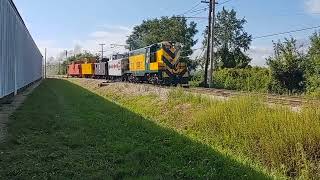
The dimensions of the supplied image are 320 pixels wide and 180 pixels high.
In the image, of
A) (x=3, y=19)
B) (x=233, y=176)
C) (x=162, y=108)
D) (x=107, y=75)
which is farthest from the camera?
(x=107, y=75)

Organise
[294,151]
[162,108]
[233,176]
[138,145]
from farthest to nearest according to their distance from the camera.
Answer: [162,108] → [138,145] → [294,151] → [233,176]

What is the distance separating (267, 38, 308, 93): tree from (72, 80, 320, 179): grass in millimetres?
19664

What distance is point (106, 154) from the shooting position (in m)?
8.95

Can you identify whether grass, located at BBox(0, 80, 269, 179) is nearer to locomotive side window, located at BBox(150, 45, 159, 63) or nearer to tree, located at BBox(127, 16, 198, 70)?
locomotive side window, located at BBox(150, 45, 159, 63)

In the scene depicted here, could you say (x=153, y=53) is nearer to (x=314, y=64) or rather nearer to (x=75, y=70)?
(x=314, y=64)

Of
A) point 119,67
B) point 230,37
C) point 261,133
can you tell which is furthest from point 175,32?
point 261,133

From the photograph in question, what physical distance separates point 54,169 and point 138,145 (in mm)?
2774

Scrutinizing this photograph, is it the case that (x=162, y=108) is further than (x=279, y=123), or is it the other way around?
(x=162, y=108)

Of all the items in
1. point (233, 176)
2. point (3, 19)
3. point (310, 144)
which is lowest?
point (233, 176)

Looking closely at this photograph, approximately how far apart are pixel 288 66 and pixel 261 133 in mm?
24707

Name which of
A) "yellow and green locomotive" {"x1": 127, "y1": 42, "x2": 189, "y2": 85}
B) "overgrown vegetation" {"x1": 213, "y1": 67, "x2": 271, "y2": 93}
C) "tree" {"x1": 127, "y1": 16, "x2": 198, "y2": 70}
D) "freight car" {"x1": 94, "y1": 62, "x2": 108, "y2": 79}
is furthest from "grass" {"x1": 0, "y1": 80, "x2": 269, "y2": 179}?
"tree" {"x1": 127, "y1": 16, "x2": 198, "y2": 70}

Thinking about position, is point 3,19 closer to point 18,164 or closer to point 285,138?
point 18,164

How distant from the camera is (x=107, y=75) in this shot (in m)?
51.8

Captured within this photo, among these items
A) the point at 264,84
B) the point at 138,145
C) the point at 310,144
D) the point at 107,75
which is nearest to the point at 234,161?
the point at 310,144
